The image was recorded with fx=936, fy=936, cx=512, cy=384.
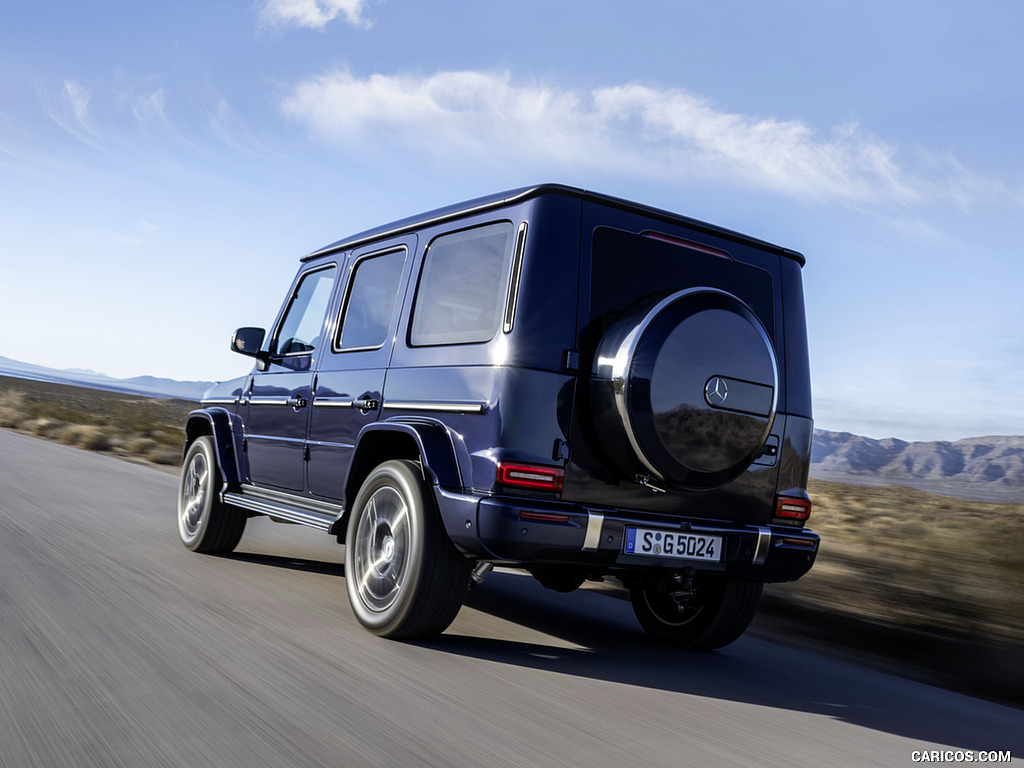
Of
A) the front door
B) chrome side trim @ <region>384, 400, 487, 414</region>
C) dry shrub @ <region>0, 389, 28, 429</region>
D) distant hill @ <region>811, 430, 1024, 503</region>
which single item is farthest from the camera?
distant hill @ <region>811, 430, 1024, 503</region>

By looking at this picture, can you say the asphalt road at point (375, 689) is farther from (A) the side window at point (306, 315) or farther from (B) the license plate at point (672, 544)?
(A) the side window at point (306, 315)

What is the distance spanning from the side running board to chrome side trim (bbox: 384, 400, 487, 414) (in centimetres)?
65

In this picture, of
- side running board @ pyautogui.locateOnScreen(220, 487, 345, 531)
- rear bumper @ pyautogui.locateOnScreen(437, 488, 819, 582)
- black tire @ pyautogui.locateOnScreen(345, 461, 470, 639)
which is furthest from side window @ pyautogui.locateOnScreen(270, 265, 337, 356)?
rear bumper @ pyautogui.locateOnScreen(437, 488, 819, 582)

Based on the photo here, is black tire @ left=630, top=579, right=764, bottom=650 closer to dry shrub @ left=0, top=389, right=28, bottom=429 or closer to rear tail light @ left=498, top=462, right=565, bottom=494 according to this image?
rear tail light @ left=498, top=462, right=565, bottom=494

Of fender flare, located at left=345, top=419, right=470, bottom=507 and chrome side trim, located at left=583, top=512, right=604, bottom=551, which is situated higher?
fender flare, located at left=345, top=419, right=470, bottom=507

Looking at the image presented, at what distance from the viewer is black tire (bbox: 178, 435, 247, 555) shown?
632 centimetres

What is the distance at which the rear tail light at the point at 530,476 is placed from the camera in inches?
152

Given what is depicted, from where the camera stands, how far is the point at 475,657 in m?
4.17

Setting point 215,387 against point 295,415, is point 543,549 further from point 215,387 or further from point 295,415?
point 215,387

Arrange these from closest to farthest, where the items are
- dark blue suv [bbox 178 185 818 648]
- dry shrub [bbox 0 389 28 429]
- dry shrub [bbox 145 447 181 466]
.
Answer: dark blue suv [bbox 178 185 818 648] < dry shrub [bbox 145 447 181 466] < dry shrub [bbox 0 389 28 429]

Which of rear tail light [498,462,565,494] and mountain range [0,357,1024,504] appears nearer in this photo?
rear tail light [498,462,565,494]

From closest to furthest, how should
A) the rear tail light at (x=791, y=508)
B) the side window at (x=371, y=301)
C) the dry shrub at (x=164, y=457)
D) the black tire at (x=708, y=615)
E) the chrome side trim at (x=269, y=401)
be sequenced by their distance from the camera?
1. the rear tail light at (x=791, y=508)
2. the black tire at (x=708, y=615)
3. the side window at (x=371, y=301)
4. the chrome side trim at (x=269, y=401)
5. the dry shrub at (x=164, y=457)

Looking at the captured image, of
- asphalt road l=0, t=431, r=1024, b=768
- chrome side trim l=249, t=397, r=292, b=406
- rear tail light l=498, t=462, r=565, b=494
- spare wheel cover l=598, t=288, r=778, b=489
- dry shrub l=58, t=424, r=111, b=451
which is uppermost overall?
spare wheel cover l=598, t=288, r=778, b=489

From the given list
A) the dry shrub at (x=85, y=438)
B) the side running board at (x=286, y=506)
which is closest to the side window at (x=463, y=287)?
the side running board at (x=286, y=506)
